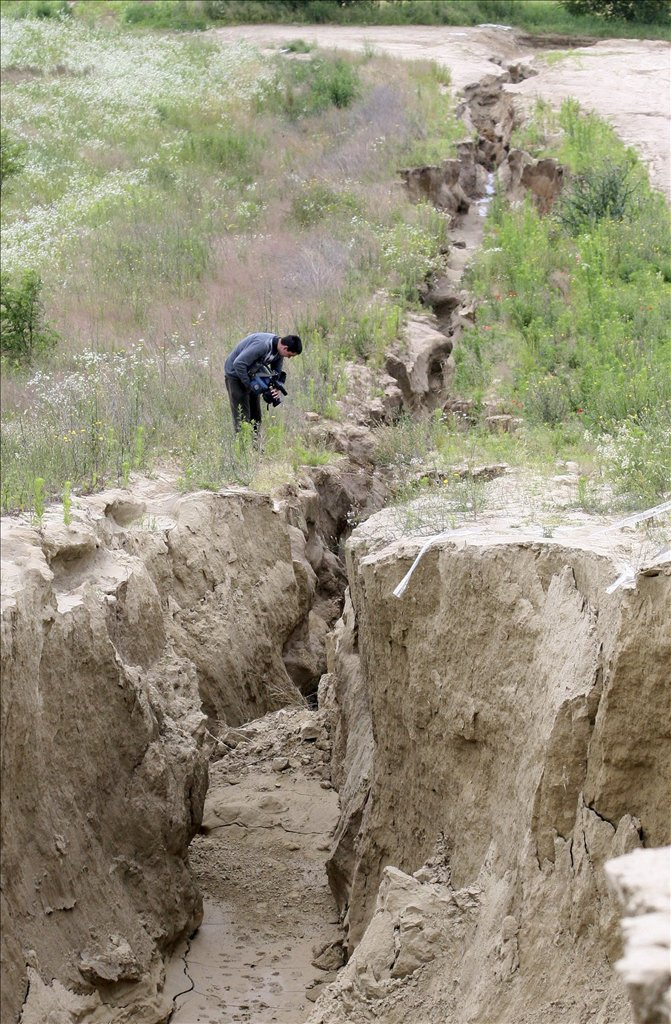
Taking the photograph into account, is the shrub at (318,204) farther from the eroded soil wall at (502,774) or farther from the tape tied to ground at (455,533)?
the tape tied to ground at (455,533)

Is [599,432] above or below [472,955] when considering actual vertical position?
above

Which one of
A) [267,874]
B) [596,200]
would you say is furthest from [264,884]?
[596,200]

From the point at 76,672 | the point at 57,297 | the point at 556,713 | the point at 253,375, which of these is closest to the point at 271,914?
the point at 76,672

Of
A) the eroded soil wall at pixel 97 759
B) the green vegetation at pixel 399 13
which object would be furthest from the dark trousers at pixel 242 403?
A: the green vegetation at pixel 399 13

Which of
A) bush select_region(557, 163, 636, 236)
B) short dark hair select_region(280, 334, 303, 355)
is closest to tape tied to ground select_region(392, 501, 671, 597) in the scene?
short dark hair select_region(280, 334, 303, 355)

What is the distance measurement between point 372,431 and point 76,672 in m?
5.94

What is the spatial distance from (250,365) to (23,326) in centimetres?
400

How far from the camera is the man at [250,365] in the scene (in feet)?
37.3

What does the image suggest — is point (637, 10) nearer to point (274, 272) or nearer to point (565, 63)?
point (565, 63)

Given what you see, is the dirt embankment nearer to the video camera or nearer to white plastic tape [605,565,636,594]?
white plastic tape [605,565,636,594]

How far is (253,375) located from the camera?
11445mm

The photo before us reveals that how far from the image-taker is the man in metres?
11.4

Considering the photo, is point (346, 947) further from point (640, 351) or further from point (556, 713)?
point (640, 351)

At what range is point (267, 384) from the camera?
37.9 feet
